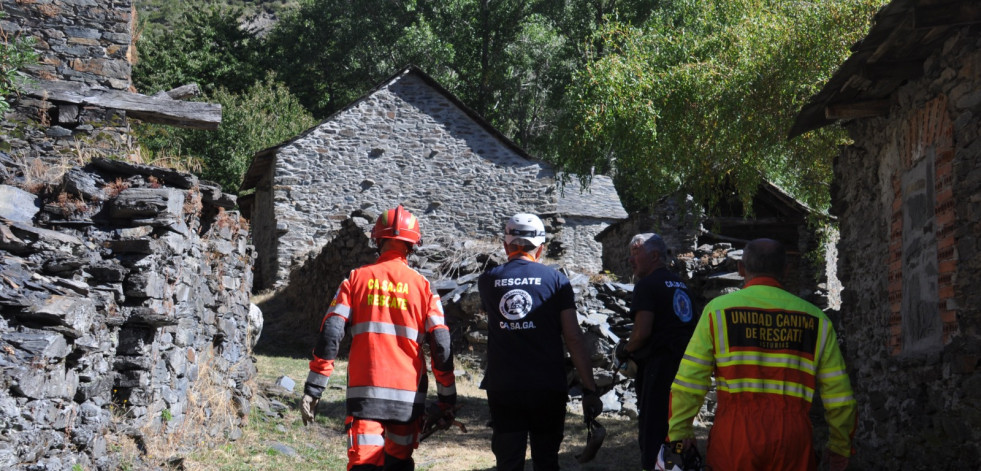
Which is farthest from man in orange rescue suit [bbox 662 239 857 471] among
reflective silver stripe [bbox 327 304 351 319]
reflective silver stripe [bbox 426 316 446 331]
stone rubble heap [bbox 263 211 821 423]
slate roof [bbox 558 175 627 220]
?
slate roof [bbox 558 175 627 220]

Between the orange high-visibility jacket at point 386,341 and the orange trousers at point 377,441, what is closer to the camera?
the orange trousers at point 377,441

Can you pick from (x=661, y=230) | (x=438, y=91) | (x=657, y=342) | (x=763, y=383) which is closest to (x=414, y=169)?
(x=438, y=91)

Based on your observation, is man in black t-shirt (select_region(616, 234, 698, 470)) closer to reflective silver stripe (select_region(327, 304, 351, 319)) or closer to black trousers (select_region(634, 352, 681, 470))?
black trousers (select_region(634, 352, 681, 470))

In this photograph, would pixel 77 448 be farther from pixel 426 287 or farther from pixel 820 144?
pixel 820 144

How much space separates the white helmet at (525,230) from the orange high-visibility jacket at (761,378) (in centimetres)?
161

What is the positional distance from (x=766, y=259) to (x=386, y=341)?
2158 millimetres

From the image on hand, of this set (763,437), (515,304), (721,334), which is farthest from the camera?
(515,304)

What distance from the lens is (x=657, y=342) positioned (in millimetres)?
5656

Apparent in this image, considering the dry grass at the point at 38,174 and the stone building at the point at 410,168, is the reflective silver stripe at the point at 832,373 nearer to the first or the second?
the dry grass at the point at 38,174

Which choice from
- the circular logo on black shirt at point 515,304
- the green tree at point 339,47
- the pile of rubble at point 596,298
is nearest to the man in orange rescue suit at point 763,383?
the circular logo on black shirt at point 515,304

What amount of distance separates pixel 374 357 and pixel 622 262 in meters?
20.9

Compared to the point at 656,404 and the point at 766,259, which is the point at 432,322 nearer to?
the point at 656,404

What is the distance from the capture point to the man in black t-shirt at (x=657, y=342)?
562 centimetres

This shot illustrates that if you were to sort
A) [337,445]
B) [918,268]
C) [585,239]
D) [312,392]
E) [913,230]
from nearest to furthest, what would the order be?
1. [312,392]
2. [918,268]
3. [913,230]
4. [337,445]
5. [585,239]
